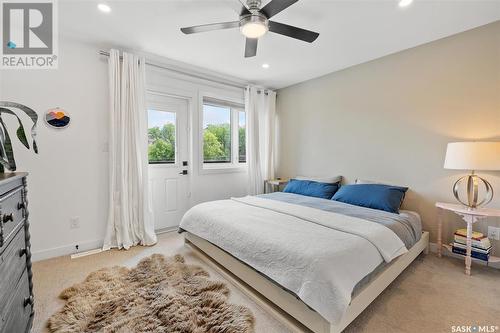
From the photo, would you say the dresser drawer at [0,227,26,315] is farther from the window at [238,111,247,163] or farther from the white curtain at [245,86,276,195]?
the window at [238,111,247,163]

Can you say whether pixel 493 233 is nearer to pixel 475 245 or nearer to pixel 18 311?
pixel 475 245

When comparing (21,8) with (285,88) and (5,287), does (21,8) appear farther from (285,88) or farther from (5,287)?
(285,88)

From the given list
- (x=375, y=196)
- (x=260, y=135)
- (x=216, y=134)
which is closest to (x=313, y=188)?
(x=375, y=196)

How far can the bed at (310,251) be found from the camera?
144 cm

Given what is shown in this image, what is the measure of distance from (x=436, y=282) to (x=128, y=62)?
4.13m

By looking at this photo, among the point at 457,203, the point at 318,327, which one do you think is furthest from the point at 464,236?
the point at 318,327

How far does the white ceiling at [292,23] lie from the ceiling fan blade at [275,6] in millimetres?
407

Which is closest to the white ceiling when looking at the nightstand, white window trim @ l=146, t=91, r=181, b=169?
white window trim @ l=146, t=91, r=181, b=169

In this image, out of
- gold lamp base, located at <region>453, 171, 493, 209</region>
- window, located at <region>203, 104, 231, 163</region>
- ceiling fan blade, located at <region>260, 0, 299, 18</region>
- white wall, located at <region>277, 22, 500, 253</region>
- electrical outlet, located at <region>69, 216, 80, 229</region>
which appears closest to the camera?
ceiling fan blade, located at <region>260, 0, 299, 18</region>

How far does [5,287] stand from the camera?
3.31ft

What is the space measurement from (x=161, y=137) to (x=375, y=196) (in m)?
3.11

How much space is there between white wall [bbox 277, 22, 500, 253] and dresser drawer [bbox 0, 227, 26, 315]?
369 centimetres

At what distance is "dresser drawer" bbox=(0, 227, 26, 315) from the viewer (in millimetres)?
977

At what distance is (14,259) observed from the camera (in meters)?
1.16
